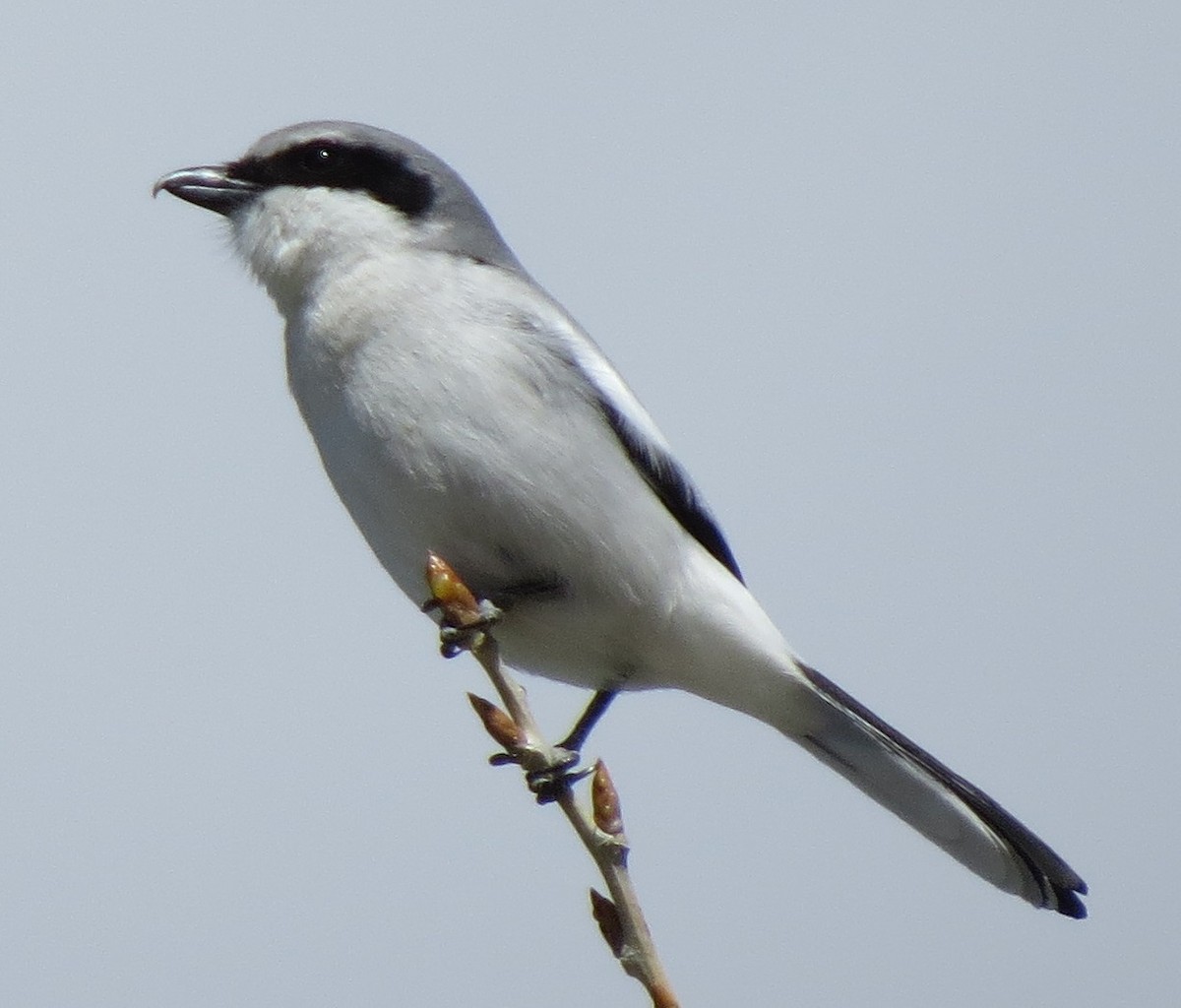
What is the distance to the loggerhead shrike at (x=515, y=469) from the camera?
337 cm

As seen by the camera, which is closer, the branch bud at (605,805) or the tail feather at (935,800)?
the branch bud at (605,805)

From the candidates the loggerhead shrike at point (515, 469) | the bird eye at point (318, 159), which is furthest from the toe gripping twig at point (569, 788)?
the bird eye at point (318, 159)

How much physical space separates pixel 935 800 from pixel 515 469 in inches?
46.9

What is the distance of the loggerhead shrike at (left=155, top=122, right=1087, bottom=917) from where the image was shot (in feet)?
11.1

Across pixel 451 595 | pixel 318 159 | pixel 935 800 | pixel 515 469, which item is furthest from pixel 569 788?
pixel 318 159

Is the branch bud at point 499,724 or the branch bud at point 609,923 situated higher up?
the branch bud at point 499,724

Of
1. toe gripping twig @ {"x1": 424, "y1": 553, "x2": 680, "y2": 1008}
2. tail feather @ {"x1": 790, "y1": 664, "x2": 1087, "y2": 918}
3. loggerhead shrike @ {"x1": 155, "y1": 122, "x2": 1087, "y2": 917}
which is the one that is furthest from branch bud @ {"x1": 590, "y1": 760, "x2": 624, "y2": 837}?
tail feather @ {"x1": 790, "y1": 664, "x2": 1087, "y2": 918}

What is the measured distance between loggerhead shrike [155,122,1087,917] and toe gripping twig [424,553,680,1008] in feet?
2.00

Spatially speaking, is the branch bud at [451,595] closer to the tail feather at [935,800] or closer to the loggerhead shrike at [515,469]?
the loggerhead shrike at [515,469]

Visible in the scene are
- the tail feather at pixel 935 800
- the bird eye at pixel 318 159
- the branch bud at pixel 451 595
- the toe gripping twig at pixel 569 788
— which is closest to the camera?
the toe gripping twig at pixel 569 788

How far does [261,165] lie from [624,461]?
1256 millimetres

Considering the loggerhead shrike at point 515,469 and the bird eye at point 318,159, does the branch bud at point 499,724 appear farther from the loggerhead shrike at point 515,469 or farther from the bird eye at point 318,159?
the bird eye at point 318,159

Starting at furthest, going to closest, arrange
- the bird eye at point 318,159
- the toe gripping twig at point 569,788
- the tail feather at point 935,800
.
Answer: the bird eye at point 318,159, the tail feather at point 935,800, the toe gripping twig at point 569,788

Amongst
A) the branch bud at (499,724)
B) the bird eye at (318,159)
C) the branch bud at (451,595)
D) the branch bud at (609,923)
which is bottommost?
the branch bud at (609,923)
